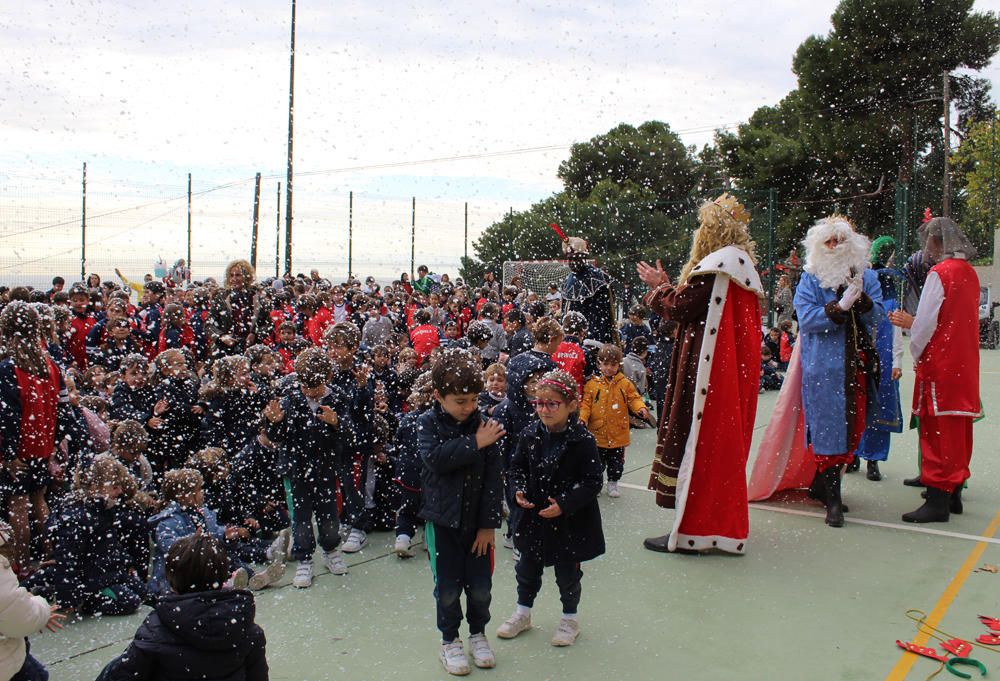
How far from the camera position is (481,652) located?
3637 mm

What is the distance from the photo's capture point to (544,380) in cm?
388

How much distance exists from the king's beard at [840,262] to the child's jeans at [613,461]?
1.88m

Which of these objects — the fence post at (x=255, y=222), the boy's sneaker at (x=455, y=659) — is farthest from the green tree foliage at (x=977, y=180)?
the boy's sneaker at (x=455, y=659)

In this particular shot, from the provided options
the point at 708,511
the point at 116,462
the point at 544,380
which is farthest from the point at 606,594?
the point at 116,462

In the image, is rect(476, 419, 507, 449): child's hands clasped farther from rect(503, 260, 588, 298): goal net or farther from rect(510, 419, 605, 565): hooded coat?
rect(503, 260, 588, 298): goal net

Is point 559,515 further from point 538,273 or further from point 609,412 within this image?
point 538,273

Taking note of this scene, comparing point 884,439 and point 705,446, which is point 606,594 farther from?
point 884,439

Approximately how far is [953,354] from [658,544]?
8.18ft

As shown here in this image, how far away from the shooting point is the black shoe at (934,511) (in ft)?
18.7

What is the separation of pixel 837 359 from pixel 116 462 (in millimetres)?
4417

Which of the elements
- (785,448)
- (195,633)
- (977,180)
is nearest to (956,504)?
(785,448)

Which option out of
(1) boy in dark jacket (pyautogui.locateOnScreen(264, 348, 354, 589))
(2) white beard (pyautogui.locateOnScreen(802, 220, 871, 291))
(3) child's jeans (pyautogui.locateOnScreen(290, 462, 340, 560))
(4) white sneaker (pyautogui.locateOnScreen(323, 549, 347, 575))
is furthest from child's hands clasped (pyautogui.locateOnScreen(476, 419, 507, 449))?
(2) white beard (pyautogui.locateOnScreen(802, 220, 871, 291))

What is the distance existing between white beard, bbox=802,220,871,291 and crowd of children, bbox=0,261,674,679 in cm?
156

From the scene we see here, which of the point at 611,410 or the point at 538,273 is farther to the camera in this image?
the point at 538,273
